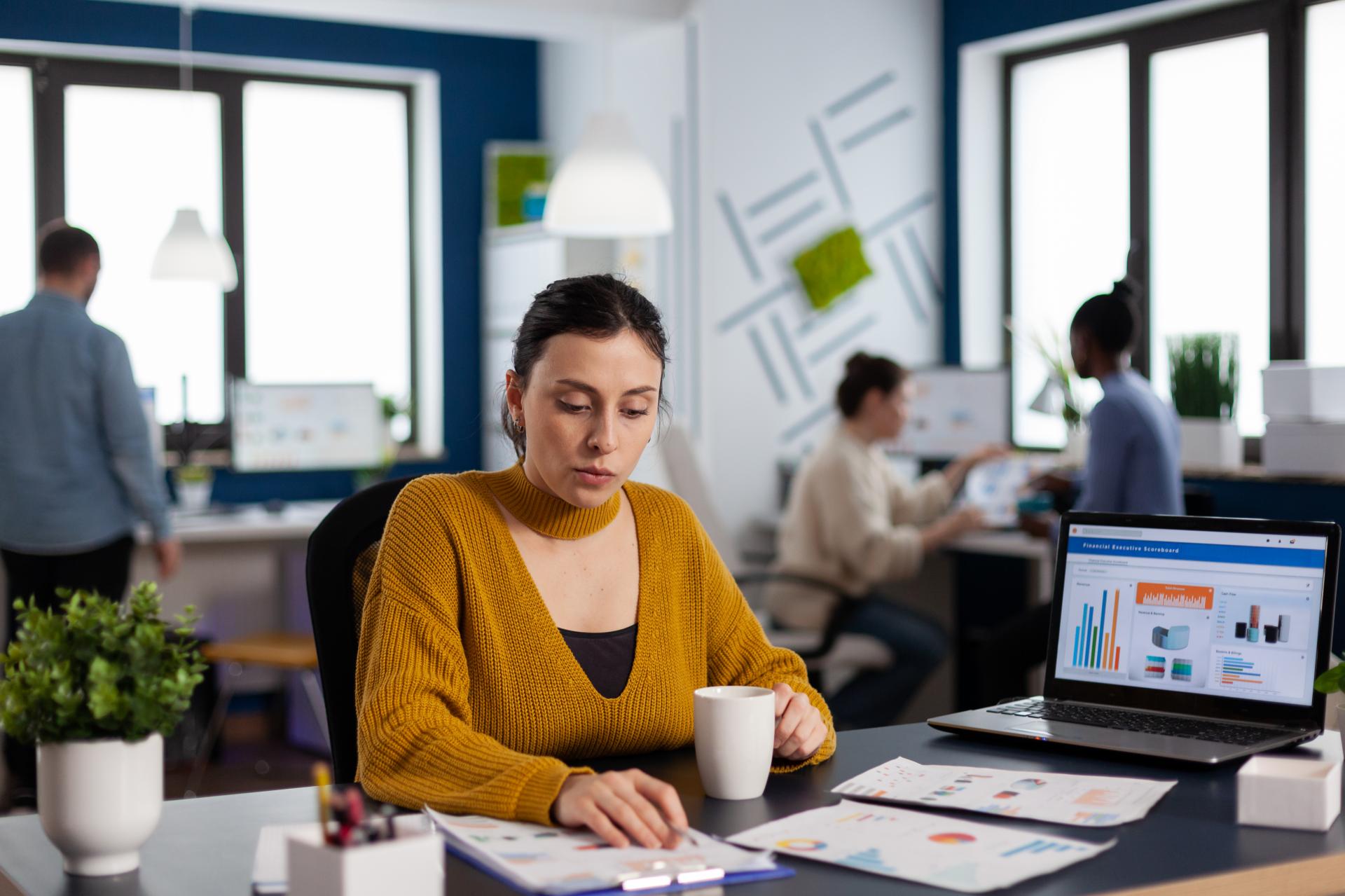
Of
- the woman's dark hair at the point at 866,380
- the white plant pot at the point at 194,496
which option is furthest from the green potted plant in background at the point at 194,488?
the woman's dark hair at the point at 866,380

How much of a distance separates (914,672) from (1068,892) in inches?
125

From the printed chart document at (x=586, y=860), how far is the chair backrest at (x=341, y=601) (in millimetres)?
A: 466

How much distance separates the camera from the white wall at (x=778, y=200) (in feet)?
16.9

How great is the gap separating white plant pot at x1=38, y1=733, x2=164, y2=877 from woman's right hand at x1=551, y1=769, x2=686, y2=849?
1.15ft

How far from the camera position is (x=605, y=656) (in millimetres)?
1718

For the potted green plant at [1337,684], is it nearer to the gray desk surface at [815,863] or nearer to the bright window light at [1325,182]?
the gray desk surface at [815,863]

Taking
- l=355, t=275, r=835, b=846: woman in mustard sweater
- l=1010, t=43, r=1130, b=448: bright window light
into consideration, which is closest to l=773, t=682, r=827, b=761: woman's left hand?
l=355, t=275, r=835, b=846: woman in mustard sweater

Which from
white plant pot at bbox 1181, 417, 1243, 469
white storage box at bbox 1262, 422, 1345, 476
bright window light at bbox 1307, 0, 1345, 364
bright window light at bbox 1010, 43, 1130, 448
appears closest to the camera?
white storage box at bbox 1262, 422, 1345, 476

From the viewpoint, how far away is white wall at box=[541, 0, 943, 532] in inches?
203

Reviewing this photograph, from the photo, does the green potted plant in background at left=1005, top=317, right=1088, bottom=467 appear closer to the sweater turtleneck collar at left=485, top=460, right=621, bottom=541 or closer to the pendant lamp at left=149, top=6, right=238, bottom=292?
the pendant lamp at left=149, top=6, right=238, bottom=292

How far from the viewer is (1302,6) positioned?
4566 mm

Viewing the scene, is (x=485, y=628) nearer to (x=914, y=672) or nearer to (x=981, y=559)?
(x=914, y=672)

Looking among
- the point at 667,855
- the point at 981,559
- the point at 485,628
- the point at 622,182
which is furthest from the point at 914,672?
the point at 667,855

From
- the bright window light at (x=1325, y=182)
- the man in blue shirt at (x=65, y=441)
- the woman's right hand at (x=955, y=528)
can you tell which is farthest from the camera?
the bright window light at (x=1325, y=182)
